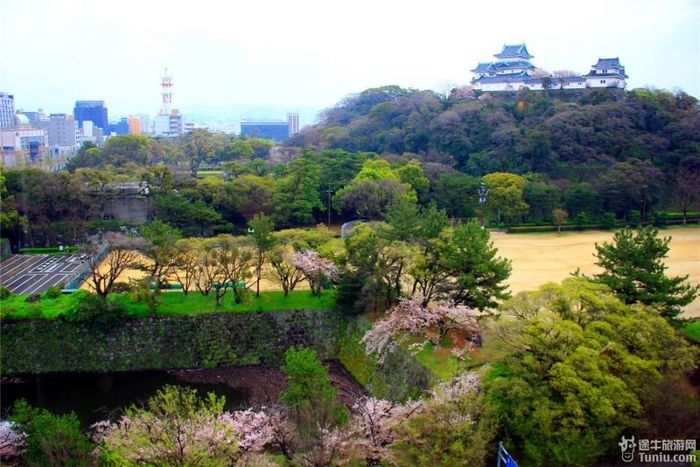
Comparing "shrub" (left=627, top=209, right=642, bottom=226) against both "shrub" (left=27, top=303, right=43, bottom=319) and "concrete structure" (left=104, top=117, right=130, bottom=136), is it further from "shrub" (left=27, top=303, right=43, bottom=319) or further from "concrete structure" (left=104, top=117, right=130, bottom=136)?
"concrete structure" (left=104, top=117, right=130, bottom=136)

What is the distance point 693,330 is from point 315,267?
981 cm

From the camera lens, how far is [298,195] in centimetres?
2762

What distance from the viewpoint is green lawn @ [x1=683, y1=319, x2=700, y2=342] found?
1362 centimetres

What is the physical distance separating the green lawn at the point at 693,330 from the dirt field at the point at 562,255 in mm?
1725

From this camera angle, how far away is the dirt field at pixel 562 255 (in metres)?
20.1

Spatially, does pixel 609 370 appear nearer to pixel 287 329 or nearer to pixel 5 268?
pixel 287 329

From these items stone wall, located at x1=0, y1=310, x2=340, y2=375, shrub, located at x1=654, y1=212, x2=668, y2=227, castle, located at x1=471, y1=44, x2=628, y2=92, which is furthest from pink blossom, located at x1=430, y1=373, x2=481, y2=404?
castle, located at x1=471, y1=44, x2=628, y2=92

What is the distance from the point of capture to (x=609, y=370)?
10.0 m

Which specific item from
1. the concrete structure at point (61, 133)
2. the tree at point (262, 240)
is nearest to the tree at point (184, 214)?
the tree at point (262, 240)

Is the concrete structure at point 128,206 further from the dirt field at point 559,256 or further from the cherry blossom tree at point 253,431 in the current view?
the cherry blossom tree at point 253,431

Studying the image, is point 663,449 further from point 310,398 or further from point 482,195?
point 482,195

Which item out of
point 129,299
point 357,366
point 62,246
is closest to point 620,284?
point 357,366

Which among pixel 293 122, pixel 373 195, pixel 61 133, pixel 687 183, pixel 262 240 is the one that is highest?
pixel 293 122

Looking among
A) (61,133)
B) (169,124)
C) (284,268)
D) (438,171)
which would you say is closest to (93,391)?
(284,268)
